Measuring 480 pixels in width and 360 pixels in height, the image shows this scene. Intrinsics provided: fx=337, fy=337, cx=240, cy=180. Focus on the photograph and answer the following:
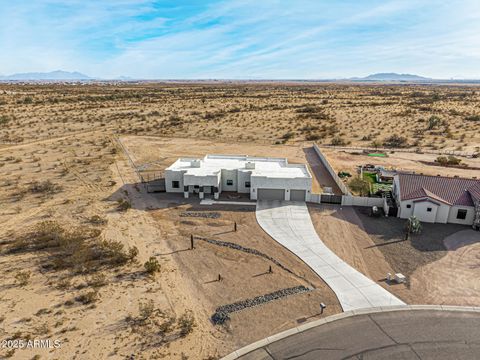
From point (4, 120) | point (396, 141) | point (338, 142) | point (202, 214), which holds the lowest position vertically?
point (202, 214)

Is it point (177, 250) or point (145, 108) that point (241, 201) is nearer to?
point (177, 250)

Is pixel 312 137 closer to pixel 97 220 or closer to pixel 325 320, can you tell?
pixel 97 220

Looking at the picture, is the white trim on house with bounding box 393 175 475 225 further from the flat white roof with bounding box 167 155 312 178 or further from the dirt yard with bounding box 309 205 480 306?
the flat white roof with bounding box 167 155 312 178

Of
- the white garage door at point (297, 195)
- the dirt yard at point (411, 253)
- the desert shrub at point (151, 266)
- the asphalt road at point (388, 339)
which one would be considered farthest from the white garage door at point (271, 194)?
Result: the asphalt road at point (388, 339)

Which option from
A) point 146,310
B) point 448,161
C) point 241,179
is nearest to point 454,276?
point 146,310

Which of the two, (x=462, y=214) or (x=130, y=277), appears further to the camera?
(x=462, y=214)

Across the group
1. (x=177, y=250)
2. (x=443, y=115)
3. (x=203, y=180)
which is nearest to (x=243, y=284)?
(x=177, y=250)
